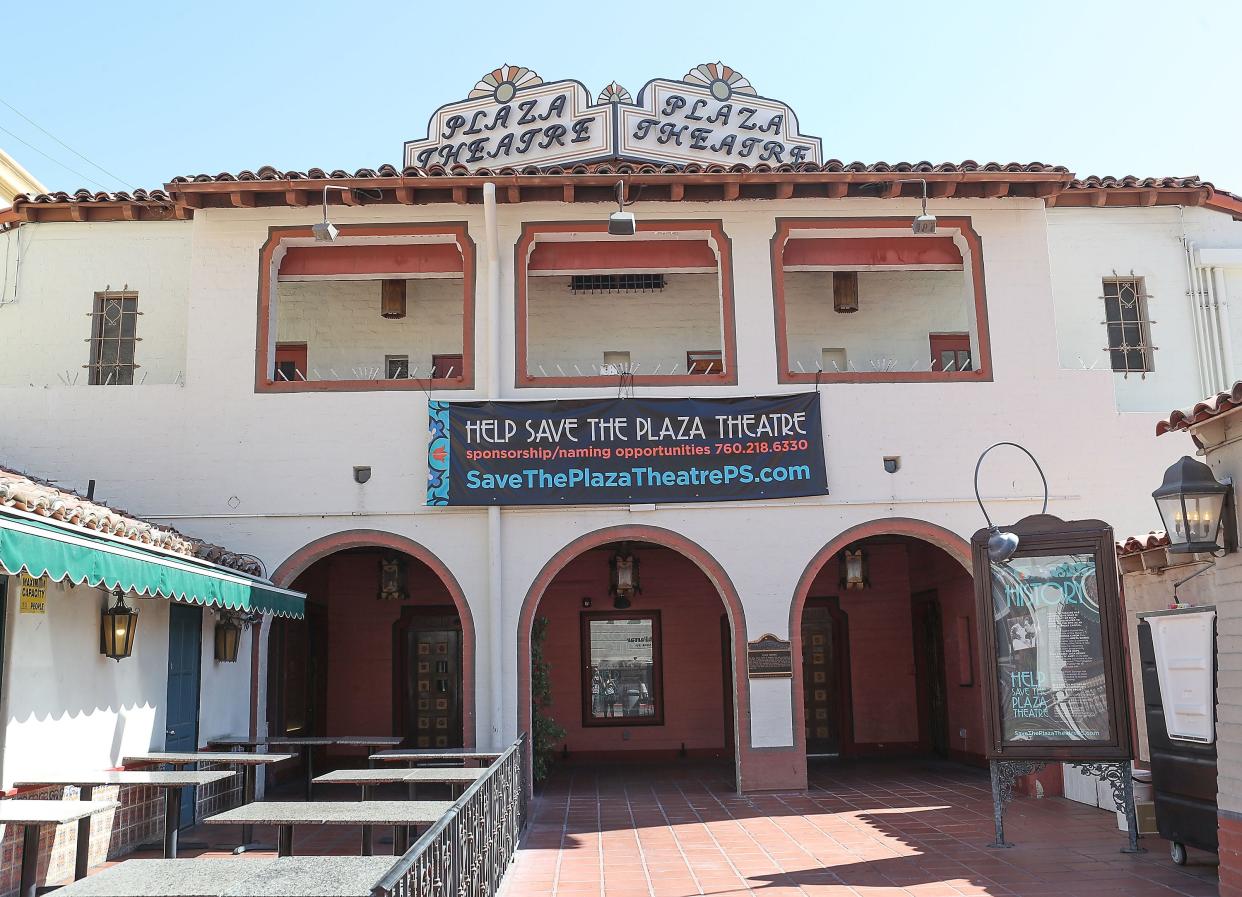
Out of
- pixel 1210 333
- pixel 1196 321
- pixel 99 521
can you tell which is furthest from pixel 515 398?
pixel 1210 333

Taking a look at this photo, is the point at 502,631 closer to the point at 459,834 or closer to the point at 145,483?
the point at 145,483

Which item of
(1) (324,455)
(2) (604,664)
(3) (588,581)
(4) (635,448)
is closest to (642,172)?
(4) (635,448)

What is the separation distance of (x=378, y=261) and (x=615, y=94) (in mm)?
4599

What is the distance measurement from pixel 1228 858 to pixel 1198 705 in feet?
4.26

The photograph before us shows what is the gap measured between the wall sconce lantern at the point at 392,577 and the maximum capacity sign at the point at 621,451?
7.93 feet

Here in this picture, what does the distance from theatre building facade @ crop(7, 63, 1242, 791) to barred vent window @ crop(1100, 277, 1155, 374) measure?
5cm

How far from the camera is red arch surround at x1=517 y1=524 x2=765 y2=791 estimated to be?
41.3ft

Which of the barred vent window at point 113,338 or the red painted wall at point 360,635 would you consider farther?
the red painted wall at point 360,635

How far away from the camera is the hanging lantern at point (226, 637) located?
38.3ft

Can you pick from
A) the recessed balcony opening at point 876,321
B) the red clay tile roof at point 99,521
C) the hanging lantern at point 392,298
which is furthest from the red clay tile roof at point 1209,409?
the hanging lantern at point 392,298

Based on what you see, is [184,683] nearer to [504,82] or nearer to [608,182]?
[608,182]

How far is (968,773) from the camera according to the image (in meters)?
14.3

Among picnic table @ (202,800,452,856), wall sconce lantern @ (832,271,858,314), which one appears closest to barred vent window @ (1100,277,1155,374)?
wall sconce lantern @ (832,271,858,314)

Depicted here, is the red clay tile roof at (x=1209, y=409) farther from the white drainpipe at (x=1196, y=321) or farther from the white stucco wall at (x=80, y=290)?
the white stucco wall at (x=80, y=290)
